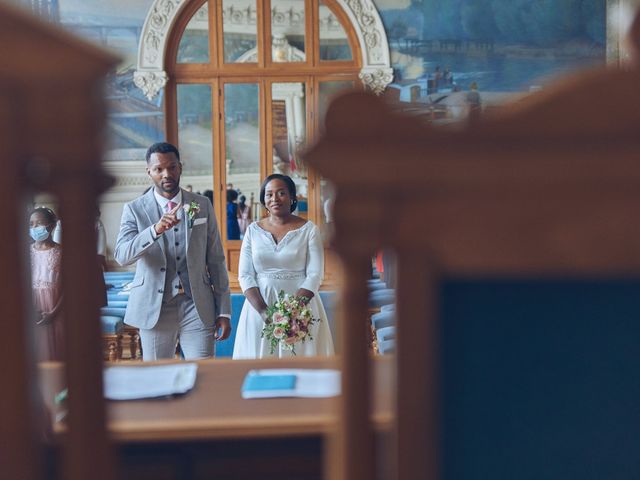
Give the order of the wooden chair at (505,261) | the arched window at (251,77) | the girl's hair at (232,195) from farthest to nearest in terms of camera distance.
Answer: the girl's hair at (232,195) → the arched window at (251,77) → the wooden chair at (505,261)

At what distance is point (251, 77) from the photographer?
28.5 ft

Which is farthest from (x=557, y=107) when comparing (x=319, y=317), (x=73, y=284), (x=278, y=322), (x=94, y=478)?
(x=319, y=317)

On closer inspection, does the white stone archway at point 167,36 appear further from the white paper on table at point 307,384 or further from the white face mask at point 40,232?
the white paper on table at point 307,384

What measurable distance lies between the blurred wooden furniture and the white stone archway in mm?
7648

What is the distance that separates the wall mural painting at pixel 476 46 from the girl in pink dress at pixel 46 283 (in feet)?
16.2

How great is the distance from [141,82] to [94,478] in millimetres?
7967

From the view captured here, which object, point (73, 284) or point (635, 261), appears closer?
point (635, 261)

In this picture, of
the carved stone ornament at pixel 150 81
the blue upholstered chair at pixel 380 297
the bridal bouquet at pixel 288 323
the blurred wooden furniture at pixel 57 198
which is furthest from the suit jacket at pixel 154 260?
the carved stone ornament at pixel 150 81

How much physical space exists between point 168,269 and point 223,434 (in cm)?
223

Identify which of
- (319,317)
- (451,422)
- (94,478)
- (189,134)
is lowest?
(319,317)

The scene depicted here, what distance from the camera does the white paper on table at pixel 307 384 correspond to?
7.22 ft

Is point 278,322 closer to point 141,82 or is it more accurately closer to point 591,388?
point 591,388

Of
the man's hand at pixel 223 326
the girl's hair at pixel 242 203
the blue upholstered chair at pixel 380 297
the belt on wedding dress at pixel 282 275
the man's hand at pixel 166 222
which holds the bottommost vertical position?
the blue upholstered chair at pixel 380 297

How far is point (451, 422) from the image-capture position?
1029 millimetres
